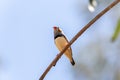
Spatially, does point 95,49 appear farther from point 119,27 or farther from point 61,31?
point 119,27

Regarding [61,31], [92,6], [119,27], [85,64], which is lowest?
[85,64]

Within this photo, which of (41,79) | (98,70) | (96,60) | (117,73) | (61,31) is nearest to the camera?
(41,79)

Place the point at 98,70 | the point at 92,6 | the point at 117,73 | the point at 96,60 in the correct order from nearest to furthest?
the point at 92,6 → the point at 117,73 → the point at 98,70 → the point at 96,60

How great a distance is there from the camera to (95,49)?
264 cm

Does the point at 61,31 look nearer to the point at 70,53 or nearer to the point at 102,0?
the point at 70,53

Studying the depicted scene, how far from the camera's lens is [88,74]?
2.49 meters

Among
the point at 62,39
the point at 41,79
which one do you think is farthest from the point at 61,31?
the point at 41,79

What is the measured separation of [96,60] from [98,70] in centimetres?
20

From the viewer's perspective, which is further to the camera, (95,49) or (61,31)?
(61,31)

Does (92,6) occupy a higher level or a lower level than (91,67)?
higher

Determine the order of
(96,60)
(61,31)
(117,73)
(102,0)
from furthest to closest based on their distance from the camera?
(61,31) → (96,60) → (102,0) → (117,73)

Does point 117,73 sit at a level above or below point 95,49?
above

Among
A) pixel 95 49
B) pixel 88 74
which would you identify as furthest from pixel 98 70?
pixel 95 49

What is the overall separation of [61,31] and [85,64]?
0.36 metres
